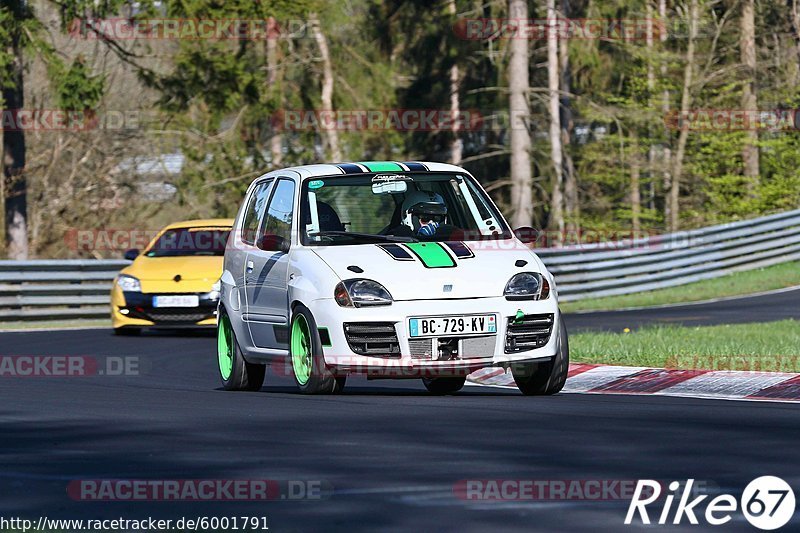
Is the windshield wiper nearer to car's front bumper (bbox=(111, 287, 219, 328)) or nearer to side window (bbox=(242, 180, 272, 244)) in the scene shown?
side window (bbox=(242, 180, 272, 244))

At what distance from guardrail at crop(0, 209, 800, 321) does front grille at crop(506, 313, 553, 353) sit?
1551cm

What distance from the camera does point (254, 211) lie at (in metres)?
13.1

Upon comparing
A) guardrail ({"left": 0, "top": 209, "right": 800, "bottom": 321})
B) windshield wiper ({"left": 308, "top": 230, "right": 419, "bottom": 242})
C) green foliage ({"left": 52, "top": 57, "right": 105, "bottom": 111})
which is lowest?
guardrail ({"left": 0, "top": 209, "right": 800, "bottom": 321})

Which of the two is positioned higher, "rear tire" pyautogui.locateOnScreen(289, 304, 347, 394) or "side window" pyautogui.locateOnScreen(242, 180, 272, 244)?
"side window" pyautogui.locateOnScreen(242, 180, 272, 244)

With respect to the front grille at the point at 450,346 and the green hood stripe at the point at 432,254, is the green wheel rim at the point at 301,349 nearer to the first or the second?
the front grille at the point at 450,346

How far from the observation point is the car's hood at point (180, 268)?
20.2 m

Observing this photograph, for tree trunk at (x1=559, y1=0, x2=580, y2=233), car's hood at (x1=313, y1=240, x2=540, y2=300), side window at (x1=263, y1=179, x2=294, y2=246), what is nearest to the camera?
car's hood at (x1=313, y1=240, x2=540, y2=300)

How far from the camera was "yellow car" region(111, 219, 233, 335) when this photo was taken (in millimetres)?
20094

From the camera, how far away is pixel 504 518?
6.40 metres

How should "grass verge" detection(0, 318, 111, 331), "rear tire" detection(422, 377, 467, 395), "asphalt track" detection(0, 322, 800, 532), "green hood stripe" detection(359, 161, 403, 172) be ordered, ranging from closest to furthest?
"asphalt track" detection(0, 322, 800, 532)
"green hood stripe" detection(359, 161, 403, 172)
"rear tire" detection(422, 377, 467, 395)
"grass verge" detection(0, 318, 111, 331)

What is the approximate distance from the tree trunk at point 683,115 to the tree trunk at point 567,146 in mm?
2850

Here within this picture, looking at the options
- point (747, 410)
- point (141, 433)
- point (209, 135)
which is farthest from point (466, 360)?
point (209, 135)

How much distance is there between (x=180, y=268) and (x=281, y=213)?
27.3 ft

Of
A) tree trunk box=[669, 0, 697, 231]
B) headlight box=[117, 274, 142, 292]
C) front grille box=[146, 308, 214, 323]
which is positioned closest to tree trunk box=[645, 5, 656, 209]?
tree trunk box=[669, 0, 697, 231]
